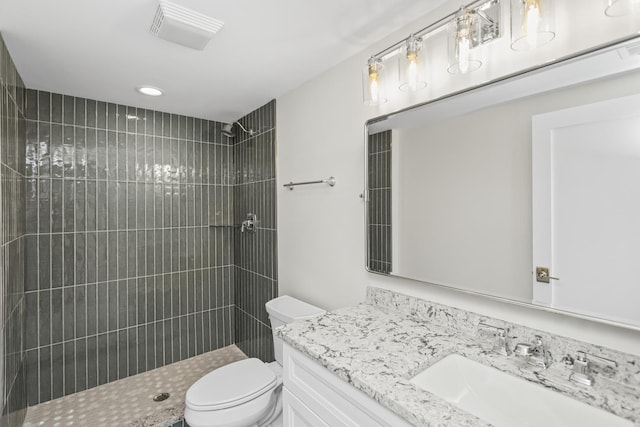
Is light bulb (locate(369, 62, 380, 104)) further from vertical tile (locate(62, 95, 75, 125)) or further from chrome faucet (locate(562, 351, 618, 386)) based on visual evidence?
vertical tile (locate(62, 95, 75, 125))

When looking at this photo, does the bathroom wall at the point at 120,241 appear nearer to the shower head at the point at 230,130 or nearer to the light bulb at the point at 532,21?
the shower head at the point at 230,130

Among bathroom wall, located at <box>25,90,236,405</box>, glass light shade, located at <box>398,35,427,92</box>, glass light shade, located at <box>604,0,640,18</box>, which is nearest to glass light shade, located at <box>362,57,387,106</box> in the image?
glass light shade, located at <box>398,35,427,92</box>

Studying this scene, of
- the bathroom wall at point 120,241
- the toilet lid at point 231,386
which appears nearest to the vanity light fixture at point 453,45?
the toilet lid at point 231,386

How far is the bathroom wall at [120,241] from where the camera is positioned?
7.18 ft

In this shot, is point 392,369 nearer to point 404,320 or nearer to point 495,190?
point 404,320

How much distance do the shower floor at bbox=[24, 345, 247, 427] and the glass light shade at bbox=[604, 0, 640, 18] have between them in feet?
9.02

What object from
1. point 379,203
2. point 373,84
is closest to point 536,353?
point 379,203

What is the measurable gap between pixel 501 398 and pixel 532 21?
3.74ft

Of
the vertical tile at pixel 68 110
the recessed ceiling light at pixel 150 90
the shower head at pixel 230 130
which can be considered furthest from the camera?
the shower head at pixel 230 130

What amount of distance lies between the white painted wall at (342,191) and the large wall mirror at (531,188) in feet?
0.20

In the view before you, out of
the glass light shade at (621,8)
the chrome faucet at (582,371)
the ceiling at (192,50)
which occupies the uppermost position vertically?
the ceiling at (192,50)

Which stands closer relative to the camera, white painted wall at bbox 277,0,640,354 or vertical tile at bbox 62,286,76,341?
white painted wall at bbox 277,0,640,354

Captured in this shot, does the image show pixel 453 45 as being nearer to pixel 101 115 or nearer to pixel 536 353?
pixel 536 353

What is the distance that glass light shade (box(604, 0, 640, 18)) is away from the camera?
0.84m
